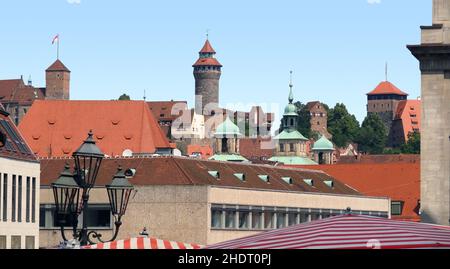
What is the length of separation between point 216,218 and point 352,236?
14449cm

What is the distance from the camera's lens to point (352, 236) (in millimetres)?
16812

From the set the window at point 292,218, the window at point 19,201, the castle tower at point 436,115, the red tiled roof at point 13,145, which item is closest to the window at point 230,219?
the window at point 292,218

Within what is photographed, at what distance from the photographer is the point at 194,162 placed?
170 metres

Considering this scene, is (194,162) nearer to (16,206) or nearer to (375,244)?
(16,206)

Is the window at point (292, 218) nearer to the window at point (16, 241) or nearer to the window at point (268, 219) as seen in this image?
the window at point (268, 219)

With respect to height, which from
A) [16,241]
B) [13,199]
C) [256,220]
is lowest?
[16,241]

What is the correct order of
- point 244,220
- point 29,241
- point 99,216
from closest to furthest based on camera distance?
point 29,241
point 99,216
point 244,220

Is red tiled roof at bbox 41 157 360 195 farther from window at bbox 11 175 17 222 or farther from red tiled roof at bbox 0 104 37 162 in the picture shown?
window at bbox 11 175 17 222

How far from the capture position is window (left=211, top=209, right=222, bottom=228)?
160 m

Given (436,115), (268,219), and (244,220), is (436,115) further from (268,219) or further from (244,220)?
(268,219)

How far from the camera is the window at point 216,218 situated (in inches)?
6304

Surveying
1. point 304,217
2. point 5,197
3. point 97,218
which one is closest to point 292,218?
point 304,217
